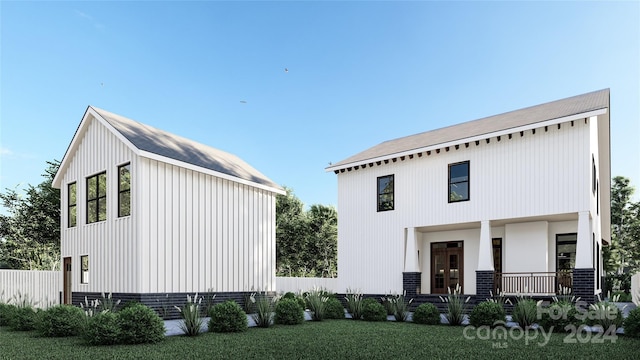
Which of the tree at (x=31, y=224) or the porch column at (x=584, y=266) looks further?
the tree at (x=31, y=224)

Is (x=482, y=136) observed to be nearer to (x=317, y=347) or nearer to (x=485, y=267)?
(x=485, y=267)

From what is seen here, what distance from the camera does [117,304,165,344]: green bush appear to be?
9.41 metres

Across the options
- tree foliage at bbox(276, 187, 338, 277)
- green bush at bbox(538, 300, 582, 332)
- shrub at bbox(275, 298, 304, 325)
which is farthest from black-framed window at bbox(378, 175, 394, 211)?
tree foliage at bbox(276, 187, 338, 277)

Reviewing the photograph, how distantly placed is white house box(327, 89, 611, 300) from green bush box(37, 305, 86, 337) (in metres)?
12.2

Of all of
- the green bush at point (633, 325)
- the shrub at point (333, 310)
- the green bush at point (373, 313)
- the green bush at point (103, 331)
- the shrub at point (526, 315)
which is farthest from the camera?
the shrub at point (333, 310)

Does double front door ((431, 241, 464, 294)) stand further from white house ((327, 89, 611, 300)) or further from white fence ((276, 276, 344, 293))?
white fence ((276, 276, 344, 293))

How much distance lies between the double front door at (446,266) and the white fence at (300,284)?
17.4 ft

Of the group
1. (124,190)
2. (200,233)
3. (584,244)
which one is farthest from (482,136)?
(124,190)

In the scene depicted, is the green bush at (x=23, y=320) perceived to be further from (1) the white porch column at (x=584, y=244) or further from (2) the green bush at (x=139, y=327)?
(1) the white porch column at (x=584, y=244)

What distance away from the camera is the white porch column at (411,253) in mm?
18875

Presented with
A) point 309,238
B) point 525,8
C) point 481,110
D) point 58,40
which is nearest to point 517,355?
point 525,8

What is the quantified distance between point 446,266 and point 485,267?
3.36m

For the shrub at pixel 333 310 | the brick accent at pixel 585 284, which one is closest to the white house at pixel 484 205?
the brick accent at pixel 585 284

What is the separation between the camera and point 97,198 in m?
16.9
